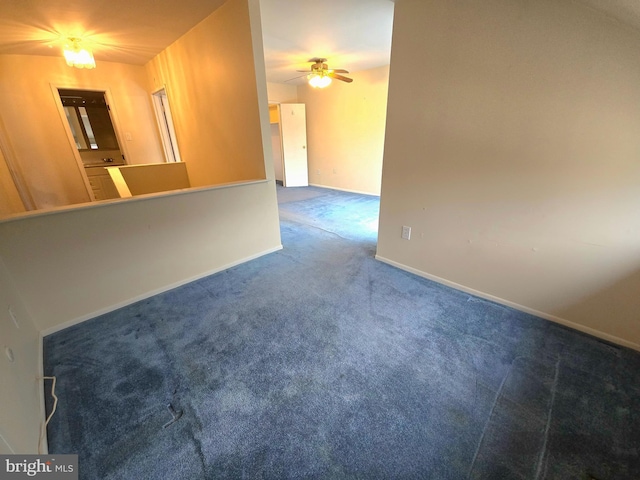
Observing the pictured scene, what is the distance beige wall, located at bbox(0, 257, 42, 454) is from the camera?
2.98ft

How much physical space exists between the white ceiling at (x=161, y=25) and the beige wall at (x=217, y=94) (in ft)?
0.55

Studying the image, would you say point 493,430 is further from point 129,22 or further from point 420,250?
point 129,22

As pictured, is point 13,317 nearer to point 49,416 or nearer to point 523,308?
point 49,416

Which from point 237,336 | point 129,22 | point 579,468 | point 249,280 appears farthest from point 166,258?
point 579,468

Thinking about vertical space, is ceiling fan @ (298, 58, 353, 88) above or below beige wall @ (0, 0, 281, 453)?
above

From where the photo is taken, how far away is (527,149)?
1658mm

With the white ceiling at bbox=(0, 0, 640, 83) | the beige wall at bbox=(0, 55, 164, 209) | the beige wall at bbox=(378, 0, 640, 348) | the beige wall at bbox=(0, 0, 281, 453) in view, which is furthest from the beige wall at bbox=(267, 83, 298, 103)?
the beige wall at bbox=(378, 0, 640, 348)

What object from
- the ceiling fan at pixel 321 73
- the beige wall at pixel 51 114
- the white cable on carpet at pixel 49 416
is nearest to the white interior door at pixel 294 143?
the ceiling fan at pixel 321 73

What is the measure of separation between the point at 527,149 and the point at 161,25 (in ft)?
12.2

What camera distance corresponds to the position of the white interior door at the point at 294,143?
623cm

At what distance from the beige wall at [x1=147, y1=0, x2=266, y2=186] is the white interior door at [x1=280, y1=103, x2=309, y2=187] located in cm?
293

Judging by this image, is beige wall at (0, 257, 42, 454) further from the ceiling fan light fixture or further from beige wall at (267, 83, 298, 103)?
beige wall at (267, 83, 298, 103)

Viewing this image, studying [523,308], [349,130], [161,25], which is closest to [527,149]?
[523,308]

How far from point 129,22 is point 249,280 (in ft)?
9.73
